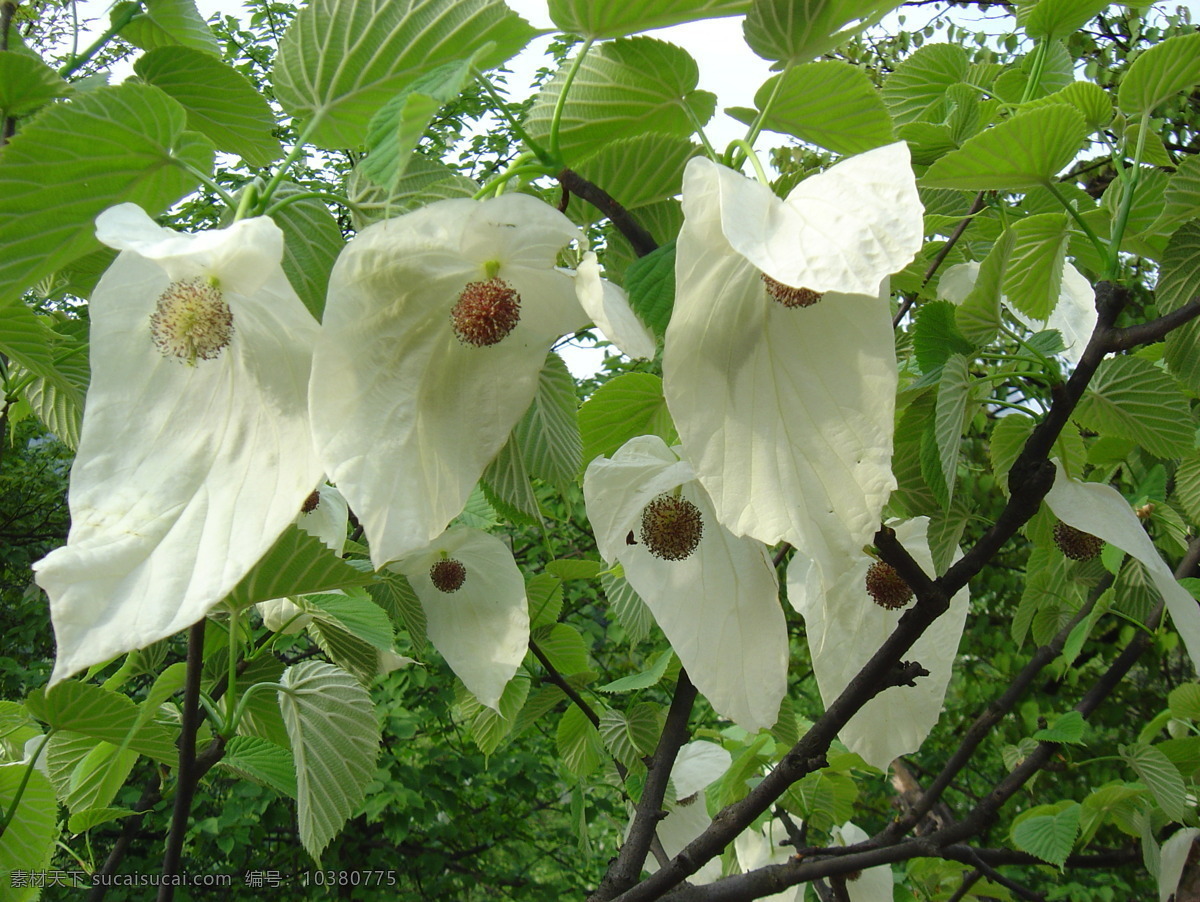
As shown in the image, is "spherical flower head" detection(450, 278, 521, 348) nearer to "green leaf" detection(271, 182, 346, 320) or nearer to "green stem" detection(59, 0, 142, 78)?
"green leaf" detection(271, 182, 346, 320)

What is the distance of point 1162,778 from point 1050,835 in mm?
153

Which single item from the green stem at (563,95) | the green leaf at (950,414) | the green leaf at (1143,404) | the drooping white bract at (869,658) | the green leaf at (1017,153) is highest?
the green stem at (563,95)

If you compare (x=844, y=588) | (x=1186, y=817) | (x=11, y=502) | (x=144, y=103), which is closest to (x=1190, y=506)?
(x=1186, y=817)

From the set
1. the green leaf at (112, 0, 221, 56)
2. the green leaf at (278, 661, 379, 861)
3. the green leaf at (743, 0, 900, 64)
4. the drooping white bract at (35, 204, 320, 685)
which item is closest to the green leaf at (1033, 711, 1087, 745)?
the green leaf at (278, 661, 379, 861)

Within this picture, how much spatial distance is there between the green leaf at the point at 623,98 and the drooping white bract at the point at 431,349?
0.44 feet

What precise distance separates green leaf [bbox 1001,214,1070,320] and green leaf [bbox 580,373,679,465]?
1.01ft

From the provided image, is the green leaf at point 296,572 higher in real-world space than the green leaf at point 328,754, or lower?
higher

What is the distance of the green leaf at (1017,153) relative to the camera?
1.88 feet

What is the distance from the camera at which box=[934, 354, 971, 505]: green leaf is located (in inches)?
21.8

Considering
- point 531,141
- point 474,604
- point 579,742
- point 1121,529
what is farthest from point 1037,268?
point 579,742

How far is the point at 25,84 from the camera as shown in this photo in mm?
702

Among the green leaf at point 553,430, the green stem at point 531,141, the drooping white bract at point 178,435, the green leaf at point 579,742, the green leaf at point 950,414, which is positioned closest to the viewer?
the drooping white bract at point 178,435

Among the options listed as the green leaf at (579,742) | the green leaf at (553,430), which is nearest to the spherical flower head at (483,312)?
the green leaf at (553,430)

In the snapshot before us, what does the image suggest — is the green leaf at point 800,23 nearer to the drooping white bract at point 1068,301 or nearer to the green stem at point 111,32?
the drooping white bract at point 1068,301
